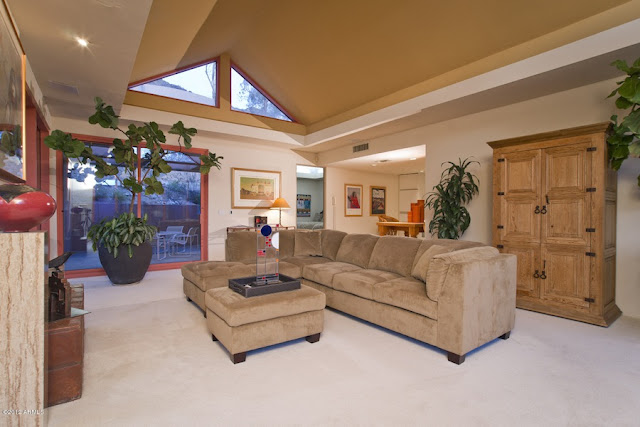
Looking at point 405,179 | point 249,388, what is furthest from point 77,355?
point 405,179

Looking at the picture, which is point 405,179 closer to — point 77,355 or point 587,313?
point 587,313

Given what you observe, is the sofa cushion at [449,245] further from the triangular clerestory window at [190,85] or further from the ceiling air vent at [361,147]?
the triangular clerestory window at [190,85]

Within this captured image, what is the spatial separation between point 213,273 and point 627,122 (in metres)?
4.32

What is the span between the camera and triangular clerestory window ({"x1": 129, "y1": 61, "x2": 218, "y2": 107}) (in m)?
6.09

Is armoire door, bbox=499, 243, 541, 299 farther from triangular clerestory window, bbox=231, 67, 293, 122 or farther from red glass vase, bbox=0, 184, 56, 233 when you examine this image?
triangular clerestory window, bbox=231, 67, 293, 122

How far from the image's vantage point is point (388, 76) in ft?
17.5

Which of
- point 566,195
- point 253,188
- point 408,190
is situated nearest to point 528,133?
point 566,195

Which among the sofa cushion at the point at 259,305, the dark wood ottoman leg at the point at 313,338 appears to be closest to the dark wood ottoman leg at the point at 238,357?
the sofa cushion at the point at 259,305

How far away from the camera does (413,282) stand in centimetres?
313

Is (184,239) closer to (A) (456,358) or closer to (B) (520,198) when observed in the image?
(A) (456,358)

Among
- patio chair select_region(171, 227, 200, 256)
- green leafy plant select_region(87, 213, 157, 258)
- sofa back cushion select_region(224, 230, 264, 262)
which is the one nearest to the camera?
sofa back cushion select_region(224, 230, 264, 262)

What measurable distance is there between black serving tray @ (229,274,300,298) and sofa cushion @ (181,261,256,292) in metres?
0.69

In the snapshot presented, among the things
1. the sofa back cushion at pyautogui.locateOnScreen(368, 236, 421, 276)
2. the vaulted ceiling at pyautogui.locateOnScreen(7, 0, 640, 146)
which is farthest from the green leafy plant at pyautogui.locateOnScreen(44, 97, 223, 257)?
the sofa back cushion at pyautogui.locateOnScreen(368, 236, 421, 276)

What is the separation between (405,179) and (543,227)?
7138 mm
